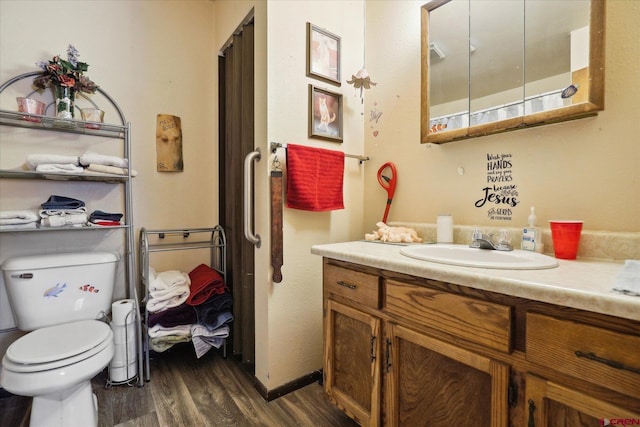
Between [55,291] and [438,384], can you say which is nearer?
[438,384]

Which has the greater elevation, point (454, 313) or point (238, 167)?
point (238, 167)

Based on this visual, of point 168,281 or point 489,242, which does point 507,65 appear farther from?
point 168,281

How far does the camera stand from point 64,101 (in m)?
1.60

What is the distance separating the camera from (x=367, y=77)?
5.64 feet

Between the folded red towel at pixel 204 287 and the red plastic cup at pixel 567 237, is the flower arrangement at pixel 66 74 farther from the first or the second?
the red plastic cup at pixel 567 237

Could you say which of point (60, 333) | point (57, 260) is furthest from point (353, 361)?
point (57, 260)

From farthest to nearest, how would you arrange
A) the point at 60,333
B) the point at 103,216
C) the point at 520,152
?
the point at 103,216, the point at 60,333, the point at 520,152

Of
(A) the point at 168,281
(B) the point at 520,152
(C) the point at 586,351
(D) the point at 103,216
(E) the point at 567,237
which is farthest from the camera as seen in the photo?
(A) the point at 168,281

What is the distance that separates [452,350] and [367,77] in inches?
59.0

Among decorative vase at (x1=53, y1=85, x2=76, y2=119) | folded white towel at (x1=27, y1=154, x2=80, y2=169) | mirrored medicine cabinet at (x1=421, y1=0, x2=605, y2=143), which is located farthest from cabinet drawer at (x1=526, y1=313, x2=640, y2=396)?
decorative vase at (x1=53, y1=85, x2=76, y2=119)

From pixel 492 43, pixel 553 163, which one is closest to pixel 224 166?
pixel 492 43

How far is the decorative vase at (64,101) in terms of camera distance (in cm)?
158

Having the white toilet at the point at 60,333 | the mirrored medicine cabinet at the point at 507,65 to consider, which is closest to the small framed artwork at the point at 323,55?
the mirrored medicine cabinet at the point at 507,65

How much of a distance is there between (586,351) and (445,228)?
783 mm
